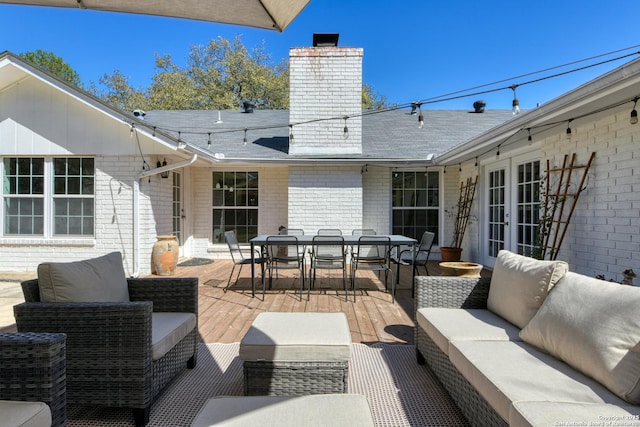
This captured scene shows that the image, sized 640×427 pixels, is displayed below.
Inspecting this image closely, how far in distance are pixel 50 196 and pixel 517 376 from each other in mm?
7715

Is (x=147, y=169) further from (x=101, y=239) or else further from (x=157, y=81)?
(x=157, y=81)

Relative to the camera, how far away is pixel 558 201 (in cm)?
475

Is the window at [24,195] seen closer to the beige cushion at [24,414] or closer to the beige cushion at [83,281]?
the beige cushion at [83,281]

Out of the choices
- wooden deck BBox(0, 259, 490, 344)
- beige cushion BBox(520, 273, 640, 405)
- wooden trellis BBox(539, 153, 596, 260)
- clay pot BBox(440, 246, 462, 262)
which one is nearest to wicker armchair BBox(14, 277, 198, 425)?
wooden deck BBox(0, 259, 490, 344)

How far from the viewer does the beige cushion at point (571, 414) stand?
1322mm

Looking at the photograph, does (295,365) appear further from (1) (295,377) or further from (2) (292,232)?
(2) (292,232)

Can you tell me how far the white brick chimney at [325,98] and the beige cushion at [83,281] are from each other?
5543mm

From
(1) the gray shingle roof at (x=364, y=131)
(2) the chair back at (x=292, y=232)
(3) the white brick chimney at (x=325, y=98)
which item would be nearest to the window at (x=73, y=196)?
(1) the gray shingle roof at (x=364, y=131)

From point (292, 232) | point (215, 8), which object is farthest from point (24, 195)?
point (215, 8)

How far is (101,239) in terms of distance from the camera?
22.1 ft

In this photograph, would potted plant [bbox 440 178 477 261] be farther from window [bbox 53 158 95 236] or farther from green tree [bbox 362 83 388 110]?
green tree [bbox 362 83 388 110]

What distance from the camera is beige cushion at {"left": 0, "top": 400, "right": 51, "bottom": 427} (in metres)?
1.37

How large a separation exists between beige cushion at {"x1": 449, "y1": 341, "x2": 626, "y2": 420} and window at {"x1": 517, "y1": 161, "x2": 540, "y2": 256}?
4.05 meters

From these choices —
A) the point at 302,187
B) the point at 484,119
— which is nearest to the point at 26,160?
the point at 302,187
